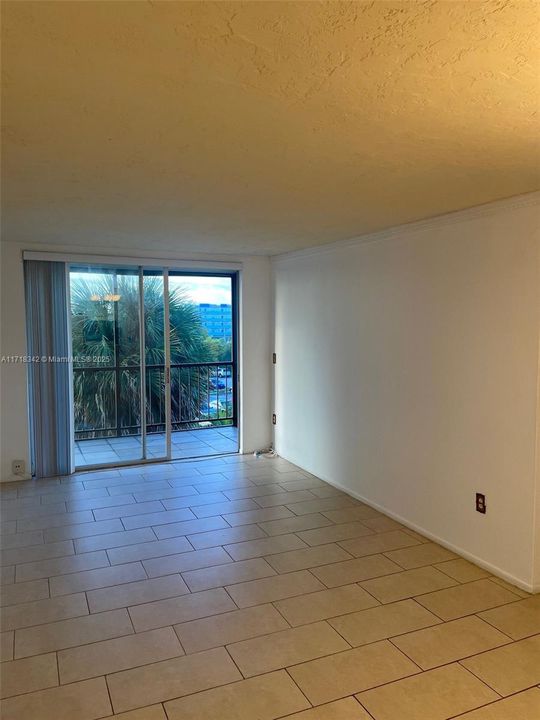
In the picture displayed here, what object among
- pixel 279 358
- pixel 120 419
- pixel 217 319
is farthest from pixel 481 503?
pixel 217 319

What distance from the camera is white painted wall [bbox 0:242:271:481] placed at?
473cm

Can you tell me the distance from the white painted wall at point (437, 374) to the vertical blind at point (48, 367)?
7.66 feet

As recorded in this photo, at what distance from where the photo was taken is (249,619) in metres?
2.69

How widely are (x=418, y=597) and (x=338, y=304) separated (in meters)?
2.54

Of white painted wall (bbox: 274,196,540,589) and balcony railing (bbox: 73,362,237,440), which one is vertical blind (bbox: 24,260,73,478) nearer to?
balcony railing (bbox: 73,362,237,440)

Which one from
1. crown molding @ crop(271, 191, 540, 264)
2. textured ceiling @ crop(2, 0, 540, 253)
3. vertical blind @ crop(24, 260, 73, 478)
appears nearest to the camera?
textured ceiling @ crop(2, 0, 540, 253)

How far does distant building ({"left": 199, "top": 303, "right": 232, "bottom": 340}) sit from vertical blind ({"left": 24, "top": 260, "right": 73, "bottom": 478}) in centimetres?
188

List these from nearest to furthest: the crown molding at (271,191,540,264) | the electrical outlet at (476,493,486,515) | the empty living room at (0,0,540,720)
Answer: the empty living room at (0,0,540,720), the crown molding at (271,191,540,264), the electrical outlet at (476,493,486,515)

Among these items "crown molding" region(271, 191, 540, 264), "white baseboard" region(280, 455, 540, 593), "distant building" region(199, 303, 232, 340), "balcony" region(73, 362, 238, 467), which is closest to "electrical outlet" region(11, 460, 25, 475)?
"balcony" region(73, 362, 238, 467)

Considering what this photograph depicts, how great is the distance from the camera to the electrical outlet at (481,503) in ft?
10.6

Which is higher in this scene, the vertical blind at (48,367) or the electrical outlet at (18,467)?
the vertical blind at (48,367)

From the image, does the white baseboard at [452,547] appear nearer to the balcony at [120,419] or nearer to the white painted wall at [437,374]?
the white painted wall at [437,374]

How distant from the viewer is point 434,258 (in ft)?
11.7

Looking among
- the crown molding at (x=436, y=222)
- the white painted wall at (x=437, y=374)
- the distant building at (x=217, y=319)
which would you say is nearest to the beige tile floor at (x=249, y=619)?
the white painted wall at (x=437, y=374)
